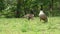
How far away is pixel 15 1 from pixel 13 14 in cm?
192

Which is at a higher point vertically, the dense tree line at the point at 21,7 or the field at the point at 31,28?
the field at the point at 31,28

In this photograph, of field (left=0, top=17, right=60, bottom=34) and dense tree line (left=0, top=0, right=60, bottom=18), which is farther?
dense tree line (left=0, top=0, right=60, bottom=18)

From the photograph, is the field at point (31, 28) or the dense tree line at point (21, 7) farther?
the dense tree line at point (21, 7)

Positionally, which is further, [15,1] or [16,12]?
[15,1]

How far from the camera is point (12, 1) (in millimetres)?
23703

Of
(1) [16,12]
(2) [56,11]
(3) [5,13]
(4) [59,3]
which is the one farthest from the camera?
(4) [59,3]

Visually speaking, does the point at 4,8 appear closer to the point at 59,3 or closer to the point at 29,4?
the point at 29,4

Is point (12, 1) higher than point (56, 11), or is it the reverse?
point (12, 1)

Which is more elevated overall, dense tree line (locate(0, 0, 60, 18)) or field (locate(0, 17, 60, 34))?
field (locate(0, 17, 60, 34))

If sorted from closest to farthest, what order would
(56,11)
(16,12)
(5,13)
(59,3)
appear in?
(16,12), (5,13), (56,11), (59,3)

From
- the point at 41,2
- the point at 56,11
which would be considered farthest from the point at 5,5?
the point at 56,11

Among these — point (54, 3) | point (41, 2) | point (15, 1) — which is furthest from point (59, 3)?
point (15, 1)

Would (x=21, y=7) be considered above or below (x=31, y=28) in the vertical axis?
below

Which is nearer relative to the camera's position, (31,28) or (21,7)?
(31,28)
